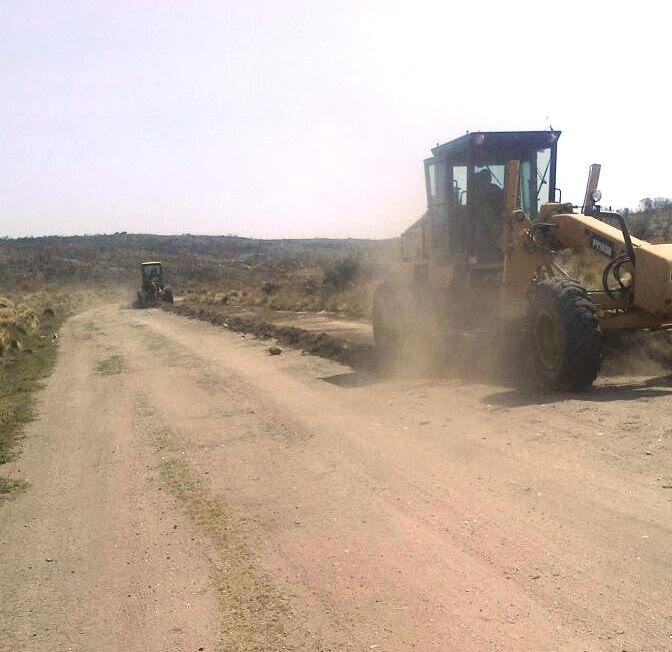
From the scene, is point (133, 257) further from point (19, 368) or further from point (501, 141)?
point (501, 141)

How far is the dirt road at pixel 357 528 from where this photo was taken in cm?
419

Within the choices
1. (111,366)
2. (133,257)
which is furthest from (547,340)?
(133,257)

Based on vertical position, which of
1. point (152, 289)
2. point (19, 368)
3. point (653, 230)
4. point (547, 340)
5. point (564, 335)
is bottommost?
point (19, 368)

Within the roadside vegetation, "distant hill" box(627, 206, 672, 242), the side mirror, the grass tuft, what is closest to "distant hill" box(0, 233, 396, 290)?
"distant hill" box(627, 206, 672, 242)

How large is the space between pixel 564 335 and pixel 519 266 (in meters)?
2.38

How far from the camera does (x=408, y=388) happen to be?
11.2 m

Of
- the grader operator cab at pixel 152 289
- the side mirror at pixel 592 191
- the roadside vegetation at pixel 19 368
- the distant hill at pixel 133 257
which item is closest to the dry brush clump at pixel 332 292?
the grader operator cab at pixel 152 289

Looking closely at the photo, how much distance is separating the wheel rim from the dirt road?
0.62 m

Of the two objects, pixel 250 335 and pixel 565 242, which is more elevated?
pixel 565 242

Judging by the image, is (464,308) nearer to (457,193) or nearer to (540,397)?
(457,193)

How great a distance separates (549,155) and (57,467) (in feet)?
30.6

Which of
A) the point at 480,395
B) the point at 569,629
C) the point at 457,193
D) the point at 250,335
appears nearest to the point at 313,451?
the point at 480,395

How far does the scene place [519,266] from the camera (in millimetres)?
11227

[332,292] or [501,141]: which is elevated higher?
[501,141]
